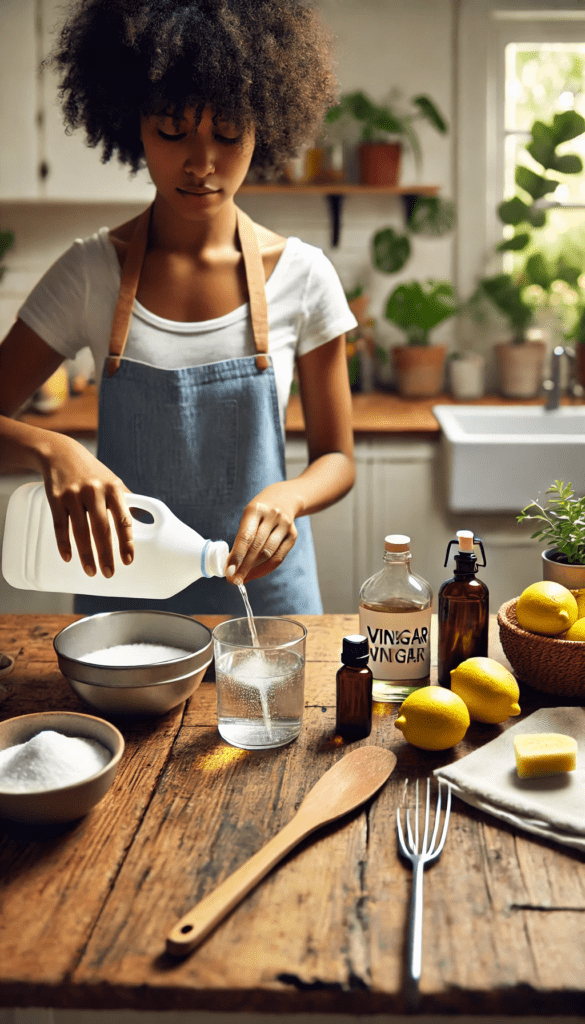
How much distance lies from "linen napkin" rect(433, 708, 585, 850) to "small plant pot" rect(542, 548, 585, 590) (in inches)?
8.5

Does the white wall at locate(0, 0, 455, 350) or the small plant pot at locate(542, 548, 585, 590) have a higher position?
the white wall at locate(0, 0, 455, 350)

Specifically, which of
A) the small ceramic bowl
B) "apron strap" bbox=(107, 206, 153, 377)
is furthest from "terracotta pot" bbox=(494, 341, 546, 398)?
the small ceramic bowl

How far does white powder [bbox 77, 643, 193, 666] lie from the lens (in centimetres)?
108

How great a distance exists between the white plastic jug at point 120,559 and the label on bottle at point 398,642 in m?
0.19

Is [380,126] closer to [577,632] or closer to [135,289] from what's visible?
[135,289]

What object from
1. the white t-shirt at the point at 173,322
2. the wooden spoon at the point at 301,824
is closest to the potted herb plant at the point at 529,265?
the white t-shirt at the point at 173,322

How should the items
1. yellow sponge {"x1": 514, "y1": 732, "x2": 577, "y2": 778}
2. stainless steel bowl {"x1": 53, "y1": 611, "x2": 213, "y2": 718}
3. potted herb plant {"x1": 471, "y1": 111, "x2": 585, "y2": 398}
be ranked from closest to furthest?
yellow sponge {"x1": 514, "y1": 732, "x2": 577, "y2": 778} < stainless steel bowl {"x1": 53, "y1": 611, "x2": 213, "y2": 718} < potted herb plant {"x1": 471, "y1": 111, "x2": 585, "y2": 398}

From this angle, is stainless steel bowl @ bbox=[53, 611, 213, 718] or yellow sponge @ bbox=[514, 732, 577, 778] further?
stainless steel bowl @ bbox=[53, 611, 213, 718]

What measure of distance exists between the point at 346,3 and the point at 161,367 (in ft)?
6.75

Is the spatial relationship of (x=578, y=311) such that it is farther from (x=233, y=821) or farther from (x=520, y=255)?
(x=233, y=821)

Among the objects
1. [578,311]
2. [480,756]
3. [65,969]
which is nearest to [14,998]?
[65,969]

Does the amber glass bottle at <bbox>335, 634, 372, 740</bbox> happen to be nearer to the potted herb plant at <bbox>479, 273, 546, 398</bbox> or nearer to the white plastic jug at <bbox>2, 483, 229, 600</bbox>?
the white plastic jug at <bbox>2, 483, 229, 600</bbox>

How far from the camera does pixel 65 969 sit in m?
0.68

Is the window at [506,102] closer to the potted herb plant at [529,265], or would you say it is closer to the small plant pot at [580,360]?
the potted herb plant at [529,265]
